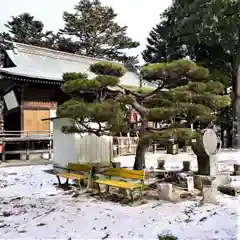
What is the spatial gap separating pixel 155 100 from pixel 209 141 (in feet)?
5.97

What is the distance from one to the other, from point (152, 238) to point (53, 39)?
29.6 meters

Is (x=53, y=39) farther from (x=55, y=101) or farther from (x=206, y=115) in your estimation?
(x=206, y=115)

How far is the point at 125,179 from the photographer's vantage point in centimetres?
694

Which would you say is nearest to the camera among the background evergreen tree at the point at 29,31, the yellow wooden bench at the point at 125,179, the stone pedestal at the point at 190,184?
the yellow wooden bench at the point at 125,179

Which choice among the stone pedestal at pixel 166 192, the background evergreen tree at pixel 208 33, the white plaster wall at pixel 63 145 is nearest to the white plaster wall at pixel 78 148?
the white plaster wall at pixel 63 145

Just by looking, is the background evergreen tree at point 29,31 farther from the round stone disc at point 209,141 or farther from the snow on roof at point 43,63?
the round stone disc at point 209,141

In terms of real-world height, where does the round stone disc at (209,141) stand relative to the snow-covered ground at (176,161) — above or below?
above

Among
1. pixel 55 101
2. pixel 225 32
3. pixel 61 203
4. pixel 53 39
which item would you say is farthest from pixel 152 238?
pixel 53 39

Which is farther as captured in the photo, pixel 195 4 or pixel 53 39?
pixel 53 39

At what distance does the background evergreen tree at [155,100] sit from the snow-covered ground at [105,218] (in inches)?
68.1

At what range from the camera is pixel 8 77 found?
529 inches

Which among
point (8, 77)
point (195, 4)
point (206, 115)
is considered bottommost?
point (206, 115)

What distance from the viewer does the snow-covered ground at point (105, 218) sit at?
435 cm

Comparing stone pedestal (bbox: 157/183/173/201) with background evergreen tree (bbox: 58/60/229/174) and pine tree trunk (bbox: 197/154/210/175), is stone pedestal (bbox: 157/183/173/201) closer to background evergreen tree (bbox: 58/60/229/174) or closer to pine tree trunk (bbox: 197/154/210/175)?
background evergreen tree (bbox: 58/60/229/174)
